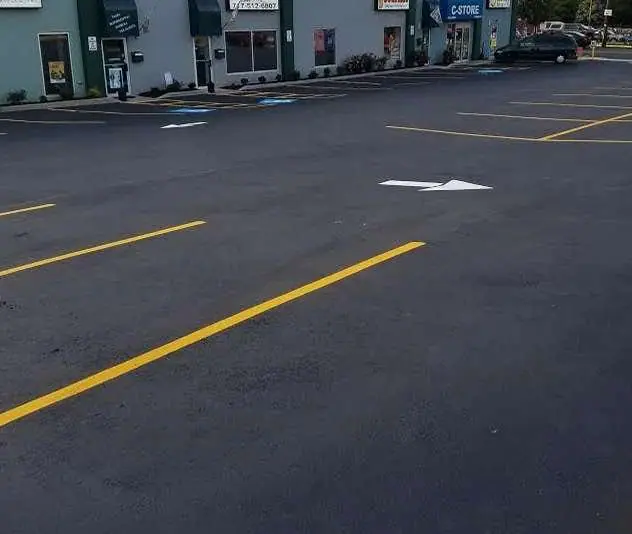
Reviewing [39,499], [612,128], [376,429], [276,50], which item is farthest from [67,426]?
[276,50]

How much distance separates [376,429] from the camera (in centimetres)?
484

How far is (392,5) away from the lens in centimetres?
4072

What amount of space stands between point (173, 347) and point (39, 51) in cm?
2404

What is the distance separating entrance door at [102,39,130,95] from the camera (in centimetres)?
2927

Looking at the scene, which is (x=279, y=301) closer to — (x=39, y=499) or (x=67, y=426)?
(x=67, y=426)

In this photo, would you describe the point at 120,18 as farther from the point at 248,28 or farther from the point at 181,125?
the point at 181,125

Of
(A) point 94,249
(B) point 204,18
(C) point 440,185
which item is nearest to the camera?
(A) point 94,249

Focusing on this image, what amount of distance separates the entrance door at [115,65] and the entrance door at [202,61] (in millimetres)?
3388

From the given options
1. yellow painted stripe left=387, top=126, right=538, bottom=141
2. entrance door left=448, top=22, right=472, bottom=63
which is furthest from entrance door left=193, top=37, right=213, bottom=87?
entrance door left=448, top=22, right=472, bottom=63

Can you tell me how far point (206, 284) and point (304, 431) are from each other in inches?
122

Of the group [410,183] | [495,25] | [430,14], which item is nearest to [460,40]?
[495,25]

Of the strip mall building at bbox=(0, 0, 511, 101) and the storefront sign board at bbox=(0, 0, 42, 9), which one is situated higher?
the storefront sign board at bbox=(0, 0, 42, 9)

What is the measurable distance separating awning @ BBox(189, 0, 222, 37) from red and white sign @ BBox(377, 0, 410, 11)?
453 inches

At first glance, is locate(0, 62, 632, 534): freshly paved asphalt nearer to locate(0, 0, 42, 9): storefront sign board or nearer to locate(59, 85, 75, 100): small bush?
locate(0, 0, 42, 9): storefront sign board
